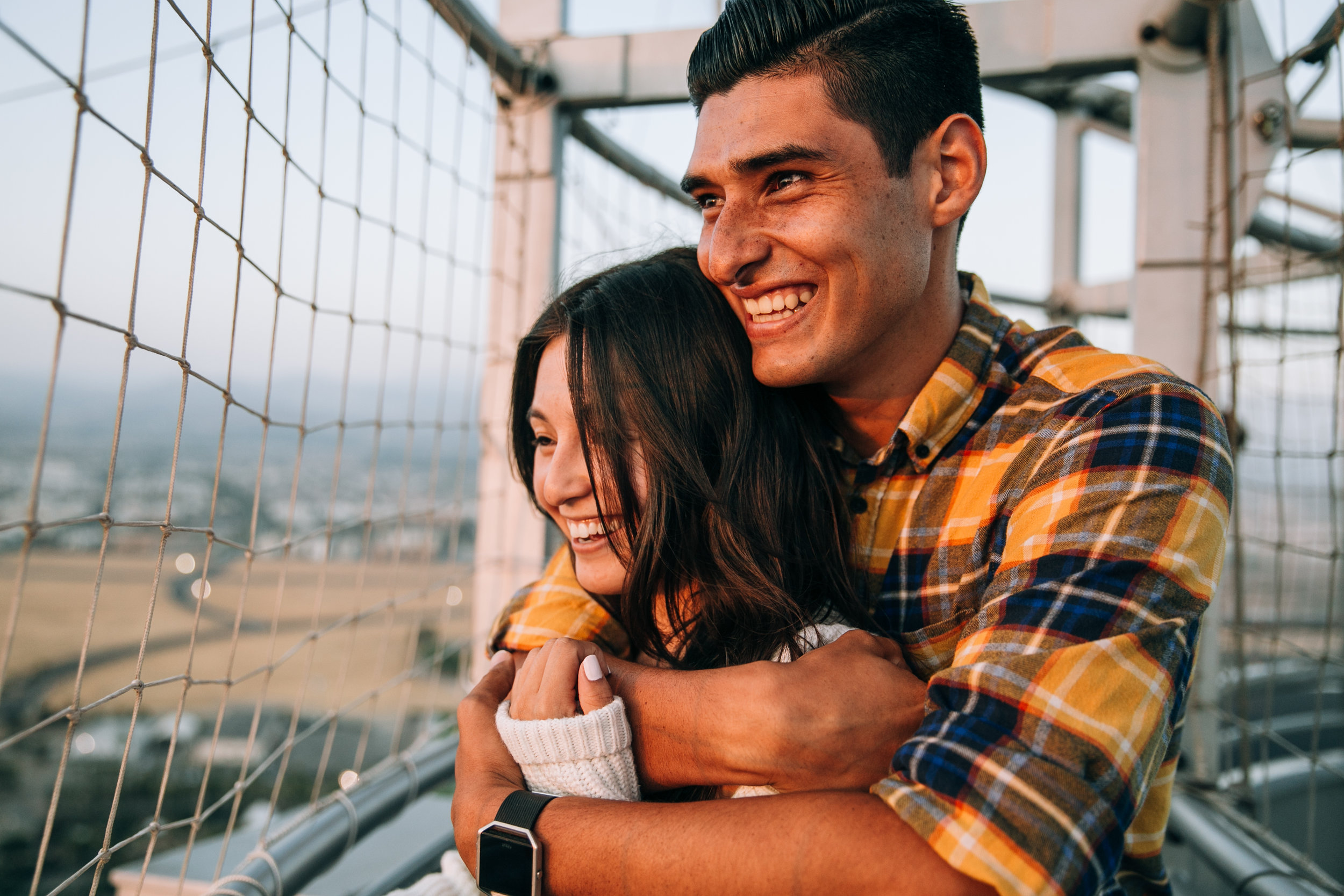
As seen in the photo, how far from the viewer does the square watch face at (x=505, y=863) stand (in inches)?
36.7

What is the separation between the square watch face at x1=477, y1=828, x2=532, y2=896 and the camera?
36.7 inches

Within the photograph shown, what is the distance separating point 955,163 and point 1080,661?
81 cm

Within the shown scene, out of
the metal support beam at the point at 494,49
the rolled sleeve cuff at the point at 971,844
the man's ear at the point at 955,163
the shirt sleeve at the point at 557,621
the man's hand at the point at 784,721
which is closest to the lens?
the rolled sleeve cuff at the point at 971,844

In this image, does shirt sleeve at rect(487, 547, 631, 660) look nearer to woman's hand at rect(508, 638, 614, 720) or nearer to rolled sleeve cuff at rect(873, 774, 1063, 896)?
woman's hand at rect(508, 638, 614, 720)

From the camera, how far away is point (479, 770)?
110cm

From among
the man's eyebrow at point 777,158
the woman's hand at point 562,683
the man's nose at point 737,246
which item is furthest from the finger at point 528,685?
the man's eyebrow at point 777,158

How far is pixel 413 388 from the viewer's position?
6.30ft

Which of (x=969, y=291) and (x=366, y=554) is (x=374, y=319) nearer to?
(x=366, y=554)

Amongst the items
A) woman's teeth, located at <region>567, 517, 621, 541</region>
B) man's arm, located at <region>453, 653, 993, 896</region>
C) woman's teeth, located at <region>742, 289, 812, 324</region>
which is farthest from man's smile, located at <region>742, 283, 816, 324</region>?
man's arm, located at <region>453, 653, 993, 896</region>

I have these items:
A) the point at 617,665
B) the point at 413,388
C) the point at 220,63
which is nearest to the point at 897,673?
the point at 617,665

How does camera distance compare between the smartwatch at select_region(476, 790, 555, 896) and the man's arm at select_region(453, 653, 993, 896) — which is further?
the smartwatch at select_region(476, 790, 555, 896)

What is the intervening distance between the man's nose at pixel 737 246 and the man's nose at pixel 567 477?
33cm

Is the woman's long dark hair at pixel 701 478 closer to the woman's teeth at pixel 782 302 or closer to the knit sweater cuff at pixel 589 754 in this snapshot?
the woman's teeth at pixel 782 302

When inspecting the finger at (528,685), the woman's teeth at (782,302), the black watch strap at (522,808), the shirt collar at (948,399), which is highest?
the woman's teeth at (782,302)
